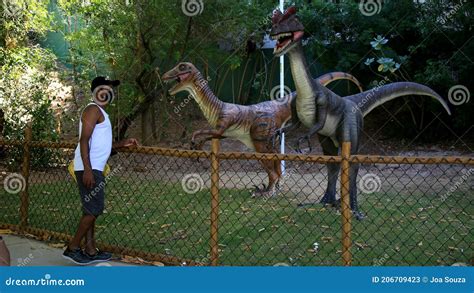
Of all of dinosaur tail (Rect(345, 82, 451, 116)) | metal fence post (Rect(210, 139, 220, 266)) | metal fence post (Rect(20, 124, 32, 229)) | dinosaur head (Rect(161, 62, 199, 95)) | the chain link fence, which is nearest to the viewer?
metal fence post (Rect(210, 139, 220, 266))

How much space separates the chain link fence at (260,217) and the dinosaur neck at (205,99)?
1.01 metres

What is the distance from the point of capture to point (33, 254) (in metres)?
4.89

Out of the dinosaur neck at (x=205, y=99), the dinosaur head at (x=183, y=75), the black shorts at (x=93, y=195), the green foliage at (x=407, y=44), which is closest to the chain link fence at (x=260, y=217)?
the black shorts at (x=93, y=195)

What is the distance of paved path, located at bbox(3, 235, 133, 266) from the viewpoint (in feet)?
15.1

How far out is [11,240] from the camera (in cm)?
538

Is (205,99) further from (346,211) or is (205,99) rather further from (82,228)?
(346,211)

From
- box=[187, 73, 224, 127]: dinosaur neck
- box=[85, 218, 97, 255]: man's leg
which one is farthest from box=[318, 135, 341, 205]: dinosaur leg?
box=[85, 218, 97, 255]: man's leg

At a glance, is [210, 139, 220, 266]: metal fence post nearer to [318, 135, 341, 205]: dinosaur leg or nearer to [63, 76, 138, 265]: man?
[63, 76, 138, 265]: man

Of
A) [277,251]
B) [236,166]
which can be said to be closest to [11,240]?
[277,251]

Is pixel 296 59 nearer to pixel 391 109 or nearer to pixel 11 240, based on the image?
pixel 11 240

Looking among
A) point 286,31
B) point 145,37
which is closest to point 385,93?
point 286,31

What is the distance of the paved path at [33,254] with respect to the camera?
181 inches

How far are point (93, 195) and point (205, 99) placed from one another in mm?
3289

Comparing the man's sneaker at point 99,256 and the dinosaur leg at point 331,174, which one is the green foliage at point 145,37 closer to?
the dinosaur leg at point 331,174
